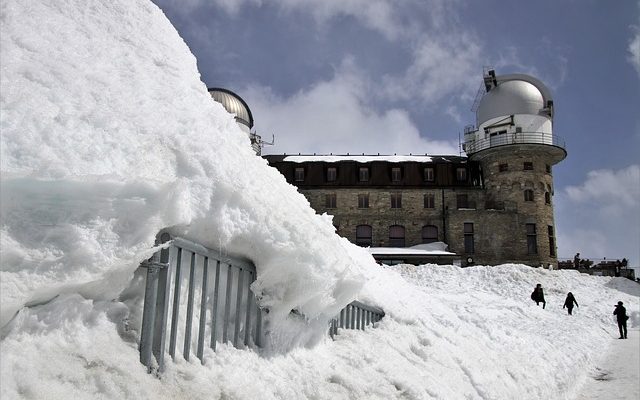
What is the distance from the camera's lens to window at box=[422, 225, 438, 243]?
4450 centimetres

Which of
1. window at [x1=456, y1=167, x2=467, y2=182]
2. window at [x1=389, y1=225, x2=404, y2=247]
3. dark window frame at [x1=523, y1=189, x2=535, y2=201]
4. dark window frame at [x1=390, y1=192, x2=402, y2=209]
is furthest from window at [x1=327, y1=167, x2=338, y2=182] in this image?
dark window frame at [x1=523, y1=189, x2=535, y2=201]

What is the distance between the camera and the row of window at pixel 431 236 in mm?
42250

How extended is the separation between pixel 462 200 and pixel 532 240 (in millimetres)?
6461

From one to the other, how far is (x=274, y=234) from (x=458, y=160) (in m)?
46.7

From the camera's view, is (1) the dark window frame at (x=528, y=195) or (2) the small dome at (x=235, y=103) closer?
(1) the dark window frame at (x=528, y=195)

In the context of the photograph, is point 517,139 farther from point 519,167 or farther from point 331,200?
point 331,200

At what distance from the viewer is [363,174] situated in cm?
4678

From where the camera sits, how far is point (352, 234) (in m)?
44.8

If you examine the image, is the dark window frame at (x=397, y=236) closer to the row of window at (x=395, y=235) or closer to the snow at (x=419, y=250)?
the row of window at (x=395, y=235)

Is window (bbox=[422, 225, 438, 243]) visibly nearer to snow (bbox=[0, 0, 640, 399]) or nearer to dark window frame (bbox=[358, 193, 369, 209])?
dark window frame (bbox=[358, 193, 369, 209])

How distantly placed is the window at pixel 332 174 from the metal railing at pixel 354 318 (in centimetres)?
4005

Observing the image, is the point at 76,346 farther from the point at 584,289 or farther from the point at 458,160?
the point at 458,160

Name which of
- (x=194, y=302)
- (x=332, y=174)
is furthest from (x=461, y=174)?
(x=194, y=302)

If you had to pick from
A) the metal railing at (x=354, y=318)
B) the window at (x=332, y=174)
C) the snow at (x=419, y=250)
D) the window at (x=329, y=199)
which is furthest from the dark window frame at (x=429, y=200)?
the metal railing at (x=354, y=318)
